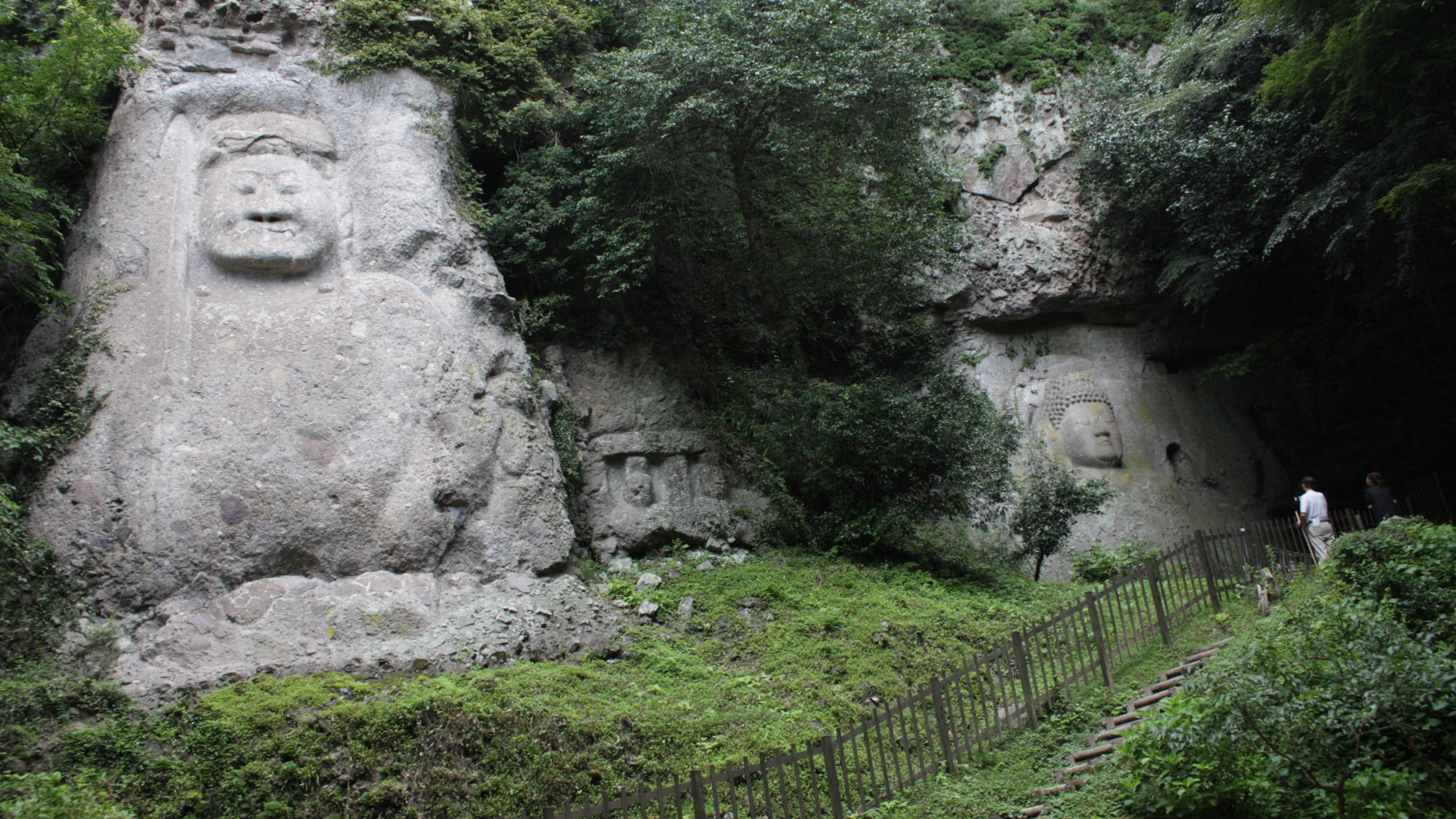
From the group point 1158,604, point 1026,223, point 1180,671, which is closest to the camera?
point 1180,671

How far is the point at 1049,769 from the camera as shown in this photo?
7.42 metres

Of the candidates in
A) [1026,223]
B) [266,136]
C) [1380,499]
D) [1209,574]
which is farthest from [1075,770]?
[1026,223]

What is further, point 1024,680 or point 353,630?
point 353,630

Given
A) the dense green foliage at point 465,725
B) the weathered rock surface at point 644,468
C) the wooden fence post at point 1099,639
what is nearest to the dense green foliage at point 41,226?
the dense green foliage at point 465,725

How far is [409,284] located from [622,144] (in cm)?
428

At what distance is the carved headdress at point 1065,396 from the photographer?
17578mm

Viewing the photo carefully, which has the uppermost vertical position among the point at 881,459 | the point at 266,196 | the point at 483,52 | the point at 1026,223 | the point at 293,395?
the point at 483,52

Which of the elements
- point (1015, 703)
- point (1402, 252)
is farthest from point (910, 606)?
point (1402, 252)

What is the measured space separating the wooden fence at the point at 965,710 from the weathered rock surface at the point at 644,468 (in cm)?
483

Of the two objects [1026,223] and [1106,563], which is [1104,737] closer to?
[1106,563]

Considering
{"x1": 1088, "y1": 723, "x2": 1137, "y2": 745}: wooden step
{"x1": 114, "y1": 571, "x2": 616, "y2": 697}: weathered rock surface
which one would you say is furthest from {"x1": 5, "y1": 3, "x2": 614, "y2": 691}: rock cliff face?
{"x1": 1088, "y1": 723, "x2": 1137, "y2": 745}: wooden step

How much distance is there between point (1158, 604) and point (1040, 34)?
1548cm

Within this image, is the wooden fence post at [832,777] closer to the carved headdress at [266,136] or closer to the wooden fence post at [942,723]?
the wooden fence post at [942,723]

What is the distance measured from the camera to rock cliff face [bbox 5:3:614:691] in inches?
365
